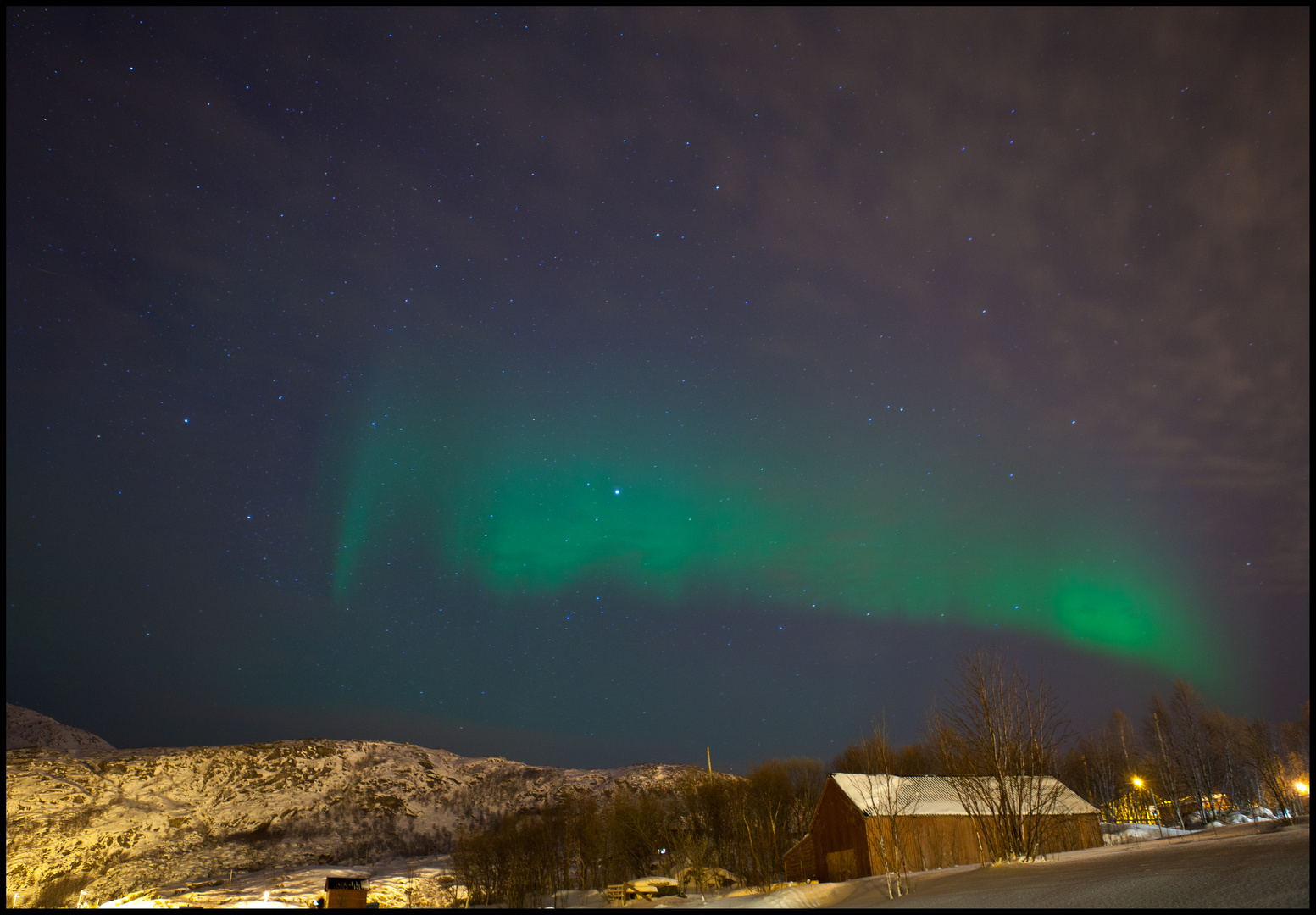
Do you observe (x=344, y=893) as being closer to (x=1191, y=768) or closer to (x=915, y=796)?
(x=915, y=796)

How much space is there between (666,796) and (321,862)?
139 feet

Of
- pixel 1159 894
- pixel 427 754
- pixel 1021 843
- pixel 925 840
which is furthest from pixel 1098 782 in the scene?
pixel 427 754

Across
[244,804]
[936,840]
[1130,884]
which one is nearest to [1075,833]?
[936,840]

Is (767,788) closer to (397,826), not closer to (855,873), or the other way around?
(855,873)

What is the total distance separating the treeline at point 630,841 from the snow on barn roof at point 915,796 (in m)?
15.6

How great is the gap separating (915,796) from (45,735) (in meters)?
138

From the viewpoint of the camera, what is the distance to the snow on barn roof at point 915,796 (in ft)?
105

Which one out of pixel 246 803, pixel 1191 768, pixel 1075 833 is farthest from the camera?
pixel 246 803

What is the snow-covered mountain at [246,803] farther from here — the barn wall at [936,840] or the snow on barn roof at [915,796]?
the barn wall at [936,840]

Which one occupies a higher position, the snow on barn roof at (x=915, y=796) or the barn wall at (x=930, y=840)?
the snow on barn roof at (x=915, y=796)

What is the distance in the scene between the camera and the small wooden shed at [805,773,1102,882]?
1219 inches

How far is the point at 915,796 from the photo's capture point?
33312 millimetres

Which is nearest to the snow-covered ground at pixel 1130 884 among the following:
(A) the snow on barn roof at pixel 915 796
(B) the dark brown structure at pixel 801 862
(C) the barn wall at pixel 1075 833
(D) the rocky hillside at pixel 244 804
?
(A) the snow on barn roof at pixel 915 796

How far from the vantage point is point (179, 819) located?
74312 millimetres
